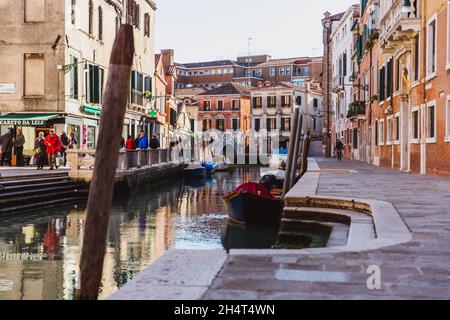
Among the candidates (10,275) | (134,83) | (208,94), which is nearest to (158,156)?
(134,83)

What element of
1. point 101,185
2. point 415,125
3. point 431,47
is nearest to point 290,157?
point 431,47

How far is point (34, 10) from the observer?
25781 mm

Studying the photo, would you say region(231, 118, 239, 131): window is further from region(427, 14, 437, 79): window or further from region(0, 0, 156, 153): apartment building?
region(427, 14, 437, 79): window

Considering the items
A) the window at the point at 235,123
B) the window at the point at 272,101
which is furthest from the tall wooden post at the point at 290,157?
the window at the point at 235,123

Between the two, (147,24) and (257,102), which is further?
(257,102)

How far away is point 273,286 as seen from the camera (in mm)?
4199

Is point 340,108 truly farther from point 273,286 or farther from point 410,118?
point 273,286

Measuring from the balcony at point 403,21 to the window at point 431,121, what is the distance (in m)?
2.82

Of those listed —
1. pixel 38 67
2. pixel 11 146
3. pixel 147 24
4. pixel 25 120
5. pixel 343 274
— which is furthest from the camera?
pixel 147 24

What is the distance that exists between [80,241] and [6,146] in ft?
46.5

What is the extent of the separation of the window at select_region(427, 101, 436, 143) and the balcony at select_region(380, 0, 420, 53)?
2.82 metres

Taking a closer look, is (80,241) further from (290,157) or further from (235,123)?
(235,123)

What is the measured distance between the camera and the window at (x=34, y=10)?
25.7 meters
